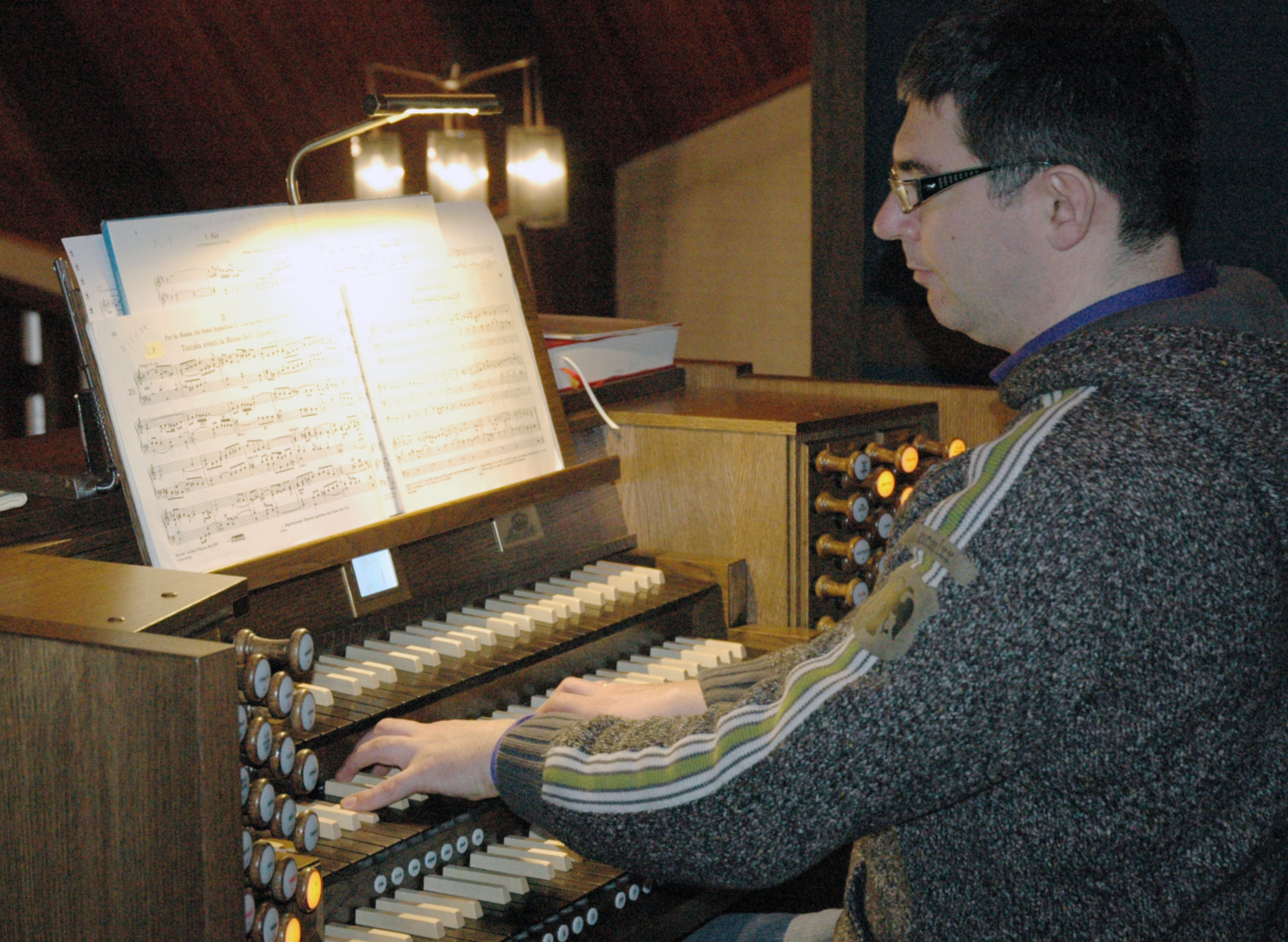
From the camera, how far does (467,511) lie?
1881 millimetres

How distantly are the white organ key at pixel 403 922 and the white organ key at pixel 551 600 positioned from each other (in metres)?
0.59

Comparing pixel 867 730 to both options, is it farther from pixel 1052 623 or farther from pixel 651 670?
pixel 651 670

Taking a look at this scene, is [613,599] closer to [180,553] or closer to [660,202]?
[180,553]

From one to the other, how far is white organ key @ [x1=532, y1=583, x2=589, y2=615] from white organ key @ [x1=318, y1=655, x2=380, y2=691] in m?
0.38

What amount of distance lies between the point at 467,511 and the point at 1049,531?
3.42 ft

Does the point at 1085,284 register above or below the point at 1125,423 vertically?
above

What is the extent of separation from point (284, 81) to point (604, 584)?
3.84 m

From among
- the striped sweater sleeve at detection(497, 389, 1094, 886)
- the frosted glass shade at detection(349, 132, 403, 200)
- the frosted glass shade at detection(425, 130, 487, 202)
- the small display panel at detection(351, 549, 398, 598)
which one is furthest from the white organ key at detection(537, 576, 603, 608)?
the frosted glass shade at detection(349, 132, 403, 200)

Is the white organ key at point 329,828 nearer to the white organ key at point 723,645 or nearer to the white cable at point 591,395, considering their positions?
the white organ key at point 723,645

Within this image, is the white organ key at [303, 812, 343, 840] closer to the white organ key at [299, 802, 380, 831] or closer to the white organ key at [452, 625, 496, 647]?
the white organ key at [299, 802, 380, 831]

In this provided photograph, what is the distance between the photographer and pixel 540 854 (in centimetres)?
155

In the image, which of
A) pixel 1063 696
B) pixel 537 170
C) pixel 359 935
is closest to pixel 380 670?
pixel 359 935

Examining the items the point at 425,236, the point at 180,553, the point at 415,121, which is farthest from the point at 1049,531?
the point at 415,121

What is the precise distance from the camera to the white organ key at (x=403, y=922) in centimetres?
140
